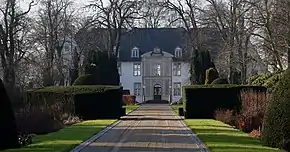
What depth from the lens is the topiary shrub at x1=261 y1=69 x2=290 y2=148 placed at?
1902 centimetres

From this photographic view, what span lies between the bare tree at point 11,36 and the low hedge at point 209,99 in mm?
15805

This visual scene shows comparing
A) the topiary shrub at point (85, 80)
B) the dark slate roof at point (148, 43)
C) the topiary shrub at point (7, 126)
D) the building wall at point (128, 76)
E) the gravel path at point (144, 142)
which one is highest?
the dark slate roof at point (148, 43)

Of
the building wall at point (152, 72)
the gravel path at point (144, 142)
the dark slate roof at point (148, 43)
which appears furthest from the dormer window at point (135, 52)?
the gravel path at point (144, 142)

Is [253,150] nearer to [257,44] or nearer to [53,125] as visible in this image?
[53,125]

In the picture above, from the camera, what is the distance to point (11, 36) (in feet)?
170

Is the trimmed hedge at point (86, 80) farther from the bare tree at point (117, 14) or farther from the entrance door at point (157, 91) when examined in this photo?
the entrance door at point (157, 91)

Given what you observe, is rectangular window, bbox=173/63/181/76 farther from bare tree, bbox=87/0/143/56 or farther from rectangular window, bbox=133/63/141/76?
bare tree, bbox=87/0/143/56

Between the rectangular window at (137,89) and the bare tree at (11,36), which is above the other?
the bare tree at (11,36)

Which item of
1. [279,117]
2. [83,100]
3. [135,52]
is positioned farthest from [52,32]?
[279,117]

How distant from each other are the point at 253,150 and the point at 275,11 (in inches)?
977

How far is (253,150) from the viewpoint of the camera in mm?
18688

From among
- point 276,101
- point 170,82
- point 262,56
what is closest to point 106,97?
point 262,56

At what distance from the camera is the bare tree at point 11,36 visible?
5200 centimetres

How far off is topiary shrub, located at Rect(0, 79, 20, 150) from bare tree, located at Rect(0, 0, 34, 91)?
3037cm
